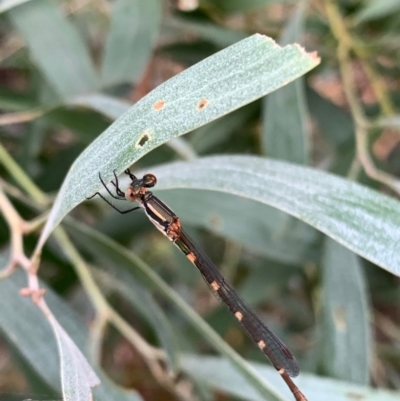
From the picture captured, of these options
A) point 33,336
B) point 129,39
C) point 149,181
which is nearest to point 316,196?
point 149,181

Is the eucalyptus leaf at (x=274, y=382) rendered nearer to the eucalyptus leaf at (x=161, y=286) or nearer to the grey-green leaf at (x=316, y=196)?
the eucalyptus leaf at (x=161, y=286)

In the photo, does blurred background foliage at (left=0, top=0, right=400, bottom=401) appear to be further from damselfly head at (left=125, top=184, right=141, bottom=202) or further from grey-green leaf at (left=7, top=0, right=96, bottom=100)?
damselfly head at (left=125, top=184, right=141, bottom=202)

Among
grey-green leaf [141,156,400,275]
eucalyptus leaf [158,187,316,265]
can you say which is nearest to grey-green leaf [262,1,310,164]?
eucalyptus leaf [158,187,316,265]

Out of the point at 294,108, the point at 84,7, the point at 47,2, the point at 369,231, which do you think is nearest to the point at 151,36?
the point at 47,2

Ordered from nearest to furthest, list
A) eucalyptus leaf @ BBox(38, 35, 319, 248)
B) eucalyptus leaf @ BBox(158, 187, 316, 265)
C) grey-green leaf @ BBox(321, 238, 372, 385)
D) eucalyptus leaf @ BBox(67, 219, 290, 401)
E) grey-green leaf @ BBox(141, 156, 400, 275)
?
eucalyptus leaf @ BBox(38, 35, 319, 248)
grey-green leaf @ BBox(141, 156, 400, 275)
eucalyptus leaf @ BBox(67, 219, 290, 401)
grey-green leaf @ BBox(321, 238, 372, 385)
eucalyptus leaf @ BBox(158, 187, 316, 265)

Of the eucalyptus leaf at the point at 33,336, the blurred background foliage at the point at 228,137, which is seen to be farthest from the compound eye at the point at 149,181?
the eucalyptus leaf at the point at 33,336

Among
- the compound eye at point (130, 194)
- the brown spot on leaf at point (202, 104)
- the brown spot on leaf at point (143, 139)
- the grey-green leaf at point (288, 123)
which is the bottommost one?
the brown spot on leaf at point (202, 104)
